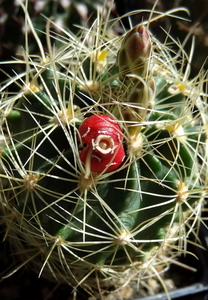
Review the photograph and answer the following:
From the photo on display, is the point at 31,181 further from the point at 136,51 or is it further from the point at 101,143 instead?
the point at 136,51

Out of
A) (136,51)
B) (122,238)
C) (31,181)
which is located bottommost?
(122,238)

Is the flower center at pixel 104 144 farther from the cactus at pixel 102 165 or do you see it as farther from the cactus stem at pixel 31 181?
the cactus stem at pixel 31 181

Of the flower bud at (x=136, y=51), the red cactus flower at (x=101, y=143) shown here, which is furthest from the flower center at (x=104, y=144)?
the flower bud at (x=136, y=51)

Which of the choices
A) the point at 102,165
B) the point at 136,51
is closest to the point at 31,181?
the point at 102,165

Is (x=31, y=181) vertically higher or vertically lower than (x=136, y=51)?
lower

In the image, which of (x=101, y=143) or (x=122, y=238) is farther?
(x=122, y=238)

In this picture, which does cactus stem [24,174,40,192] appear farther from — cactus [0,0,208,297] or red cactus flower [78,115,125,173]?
red cactus flower [78,115,125,173]

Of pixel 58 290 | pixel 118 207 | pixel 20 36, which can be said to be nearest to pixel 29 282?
pixel 58 290

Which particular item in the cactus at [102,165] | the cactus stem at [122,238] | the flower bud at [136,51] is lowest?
the cactus stem at [122,238]

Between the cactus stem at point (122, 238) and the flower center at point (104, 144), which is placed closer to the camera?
the flower center at point (104, 144)

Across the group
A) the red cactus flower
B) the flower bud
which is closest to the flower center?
the red cactus flower
